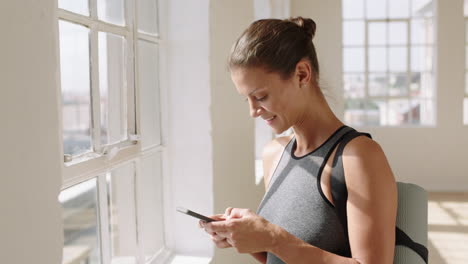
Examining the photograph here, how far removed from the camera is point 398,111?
8375 millimetres

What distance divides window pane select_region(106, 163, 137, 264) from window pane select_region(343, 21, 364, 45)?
22.5ft

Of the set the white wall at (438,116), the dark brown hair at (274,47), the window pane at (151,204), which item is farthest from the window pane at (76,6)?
the white wall at (438,116)

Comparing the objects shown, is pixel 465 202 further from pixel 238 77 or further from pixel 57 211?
pixel 57 211

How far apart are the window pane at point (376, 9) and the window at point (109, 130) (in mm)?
6739

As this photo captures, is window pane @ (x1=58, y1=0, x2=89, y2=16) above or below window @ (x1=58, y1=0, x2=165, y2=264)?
above

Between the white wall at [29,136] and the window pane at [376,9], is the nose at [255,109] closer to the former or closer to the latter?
the white wall at [29,136]

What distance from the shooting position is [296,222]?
1.36m

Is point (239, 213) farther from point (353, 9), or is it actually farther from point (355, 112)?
point (353, 9)

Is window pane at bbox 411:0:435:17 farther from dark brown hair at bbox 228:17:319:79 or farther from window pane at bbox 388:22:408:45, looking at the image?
dark brown hair at bbox 228:17:319:79

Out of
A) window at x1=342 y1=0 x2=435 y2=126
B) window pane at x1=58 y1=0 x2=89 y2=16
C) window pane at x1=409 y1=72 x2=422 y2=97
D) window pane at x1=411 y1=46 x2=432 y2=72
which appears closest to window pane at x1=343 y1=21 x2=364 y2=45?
window at x1=342 y1=0 x2=435 y2=126

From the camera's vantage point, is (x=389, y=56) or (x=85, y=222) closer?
(x=85, y=222)

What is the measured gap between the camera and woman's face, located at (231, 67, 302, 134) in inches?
55.2

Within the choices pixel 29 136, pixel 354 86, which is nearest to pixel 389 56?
pixel 354 86

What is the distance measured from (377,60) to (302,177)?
7235 millimetres
